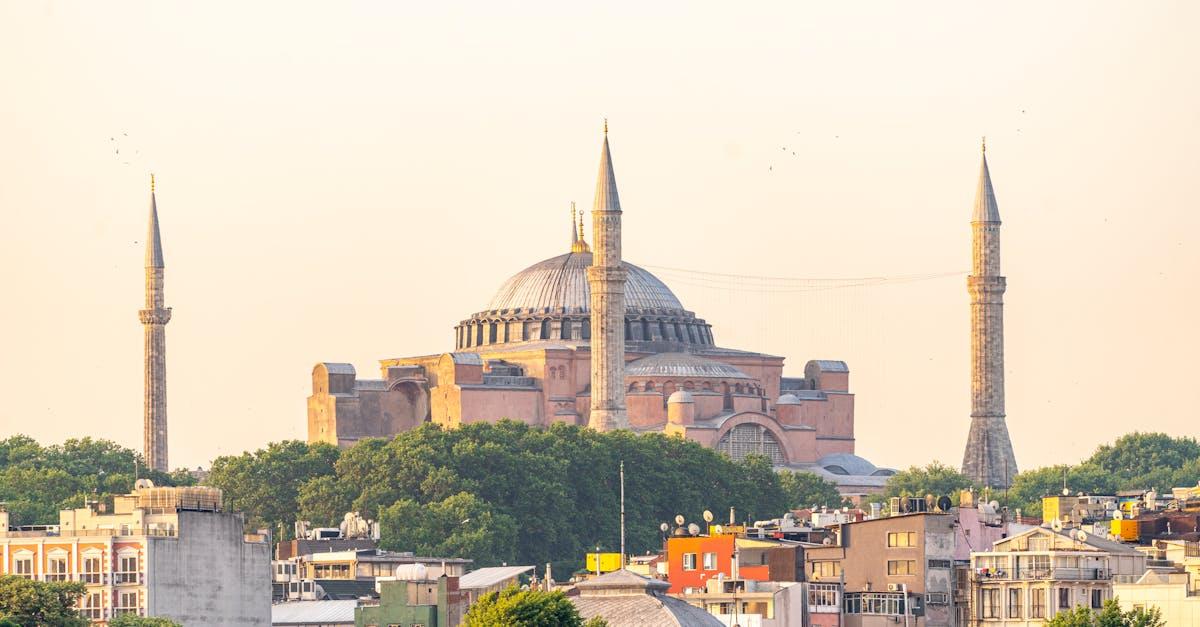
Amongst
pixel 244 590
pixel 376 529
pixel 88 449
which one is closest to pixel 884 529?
pixel 244 590

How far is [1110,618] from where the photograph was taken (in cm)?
5941

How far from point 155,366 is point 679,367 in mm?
20604

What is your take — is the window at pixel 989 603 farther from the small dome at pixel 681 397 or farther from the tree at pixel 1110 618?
the small dome at pixel 681 397

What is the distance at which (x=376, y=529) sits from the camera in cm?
10112

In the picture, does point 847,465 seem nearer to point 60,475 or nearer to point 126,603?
point 60,475

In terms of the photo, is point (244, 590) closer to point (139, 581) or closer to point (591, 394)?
point (139, 581)

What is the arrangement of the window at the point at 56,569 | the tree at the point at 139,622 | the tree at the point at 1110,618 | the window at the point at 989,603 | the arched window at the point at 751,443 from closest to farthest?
the tree at the point at 1110,618, the tree at the point at 139,622, the window at the point at 989,603, the window at the point at 56,569, the arched window at the point at 751,443

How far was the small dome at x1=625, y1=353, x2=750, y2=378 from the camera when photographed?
5827 inches

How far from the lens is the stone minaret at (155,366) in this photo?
138000 mm

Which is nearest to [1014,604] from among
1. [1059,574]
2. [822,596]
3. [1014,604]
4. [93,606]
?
[1014,604]

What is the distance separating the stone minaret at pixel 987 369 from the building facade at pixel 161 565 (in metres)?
75.3

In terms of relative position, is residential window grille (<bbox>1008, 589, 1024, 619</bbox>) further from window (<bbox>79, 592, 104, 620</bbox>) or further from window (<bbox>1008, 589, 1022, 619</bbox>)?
window (<bbox>79, 592, 104, 620</bbox>)

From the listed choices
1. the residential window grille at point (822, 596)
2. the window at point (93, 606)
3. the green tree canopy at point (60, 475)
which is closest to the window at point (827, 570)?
the residential window grille at point (822, 596)

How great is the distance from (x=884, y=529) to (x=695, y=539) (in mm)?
5962
